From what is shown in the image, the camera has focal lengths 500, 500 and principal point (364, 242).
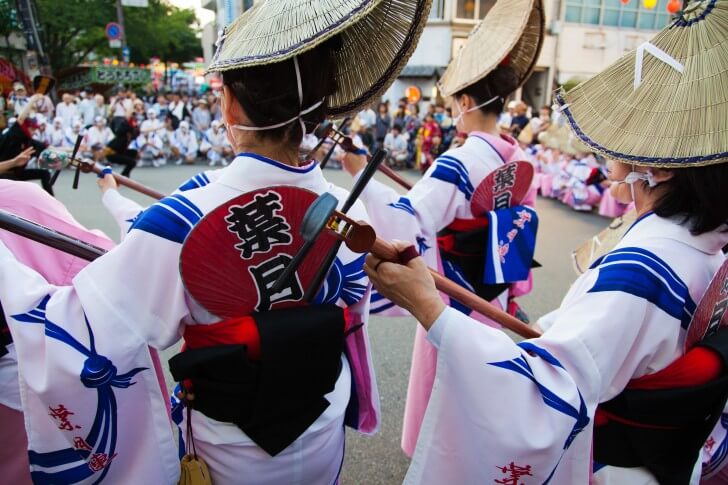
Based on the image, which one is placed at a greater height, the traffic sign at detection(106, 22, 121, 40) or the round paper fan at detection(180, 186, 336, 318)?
the traffic sign at detection(106, 22, 121, 40)

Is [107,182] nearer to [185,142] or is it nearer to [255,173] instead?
[255,173]

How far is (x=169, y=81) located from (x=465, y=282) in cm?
3065

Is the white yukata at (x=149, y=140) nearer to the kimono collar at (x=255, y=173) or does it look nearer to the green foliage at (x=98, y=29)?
the green foliage at (x=98, y=29)

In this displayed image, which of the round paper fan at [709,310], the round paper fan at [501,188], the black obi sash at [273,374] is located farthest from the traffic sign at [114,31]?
the round paper fan at [709,310]

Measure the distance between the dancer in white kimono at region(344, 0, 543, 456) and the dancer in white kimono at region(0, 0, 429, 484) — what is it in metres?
1.06

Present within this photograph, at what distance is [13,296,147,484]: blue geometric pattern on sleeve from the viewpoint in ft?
3.65

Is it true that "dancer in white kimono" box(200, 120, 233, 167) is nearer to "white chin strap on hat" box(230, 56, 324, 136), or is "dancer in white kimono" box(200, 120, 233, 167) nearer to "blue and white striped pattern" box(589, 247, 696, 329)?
"white chin strap on hat" box(230, 56, 324, 136)

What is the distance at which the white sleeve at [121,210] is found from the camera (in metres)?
1.95

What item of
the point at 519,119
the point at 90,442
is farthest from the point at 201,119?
the point at 90,442

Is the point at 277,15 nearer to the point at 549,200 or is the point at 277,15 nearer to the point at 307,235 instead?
the point at 307,235

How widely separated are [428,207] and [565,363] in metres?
1.36

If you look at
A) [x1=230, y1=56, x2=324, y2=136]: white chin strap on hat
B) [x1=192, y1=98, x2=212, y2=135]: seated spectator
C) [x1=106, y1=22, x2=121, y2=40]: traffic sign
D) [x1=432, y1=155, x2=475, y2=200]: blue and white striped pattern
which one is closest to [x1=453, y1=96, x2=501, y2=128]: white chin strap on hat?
[x1=432, y1=155, x2=475, y2=200]: blue and white striped pattern

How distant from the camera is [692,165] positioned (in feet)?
3.77

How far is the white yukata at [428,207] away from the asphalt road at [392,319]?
18 centimetres
